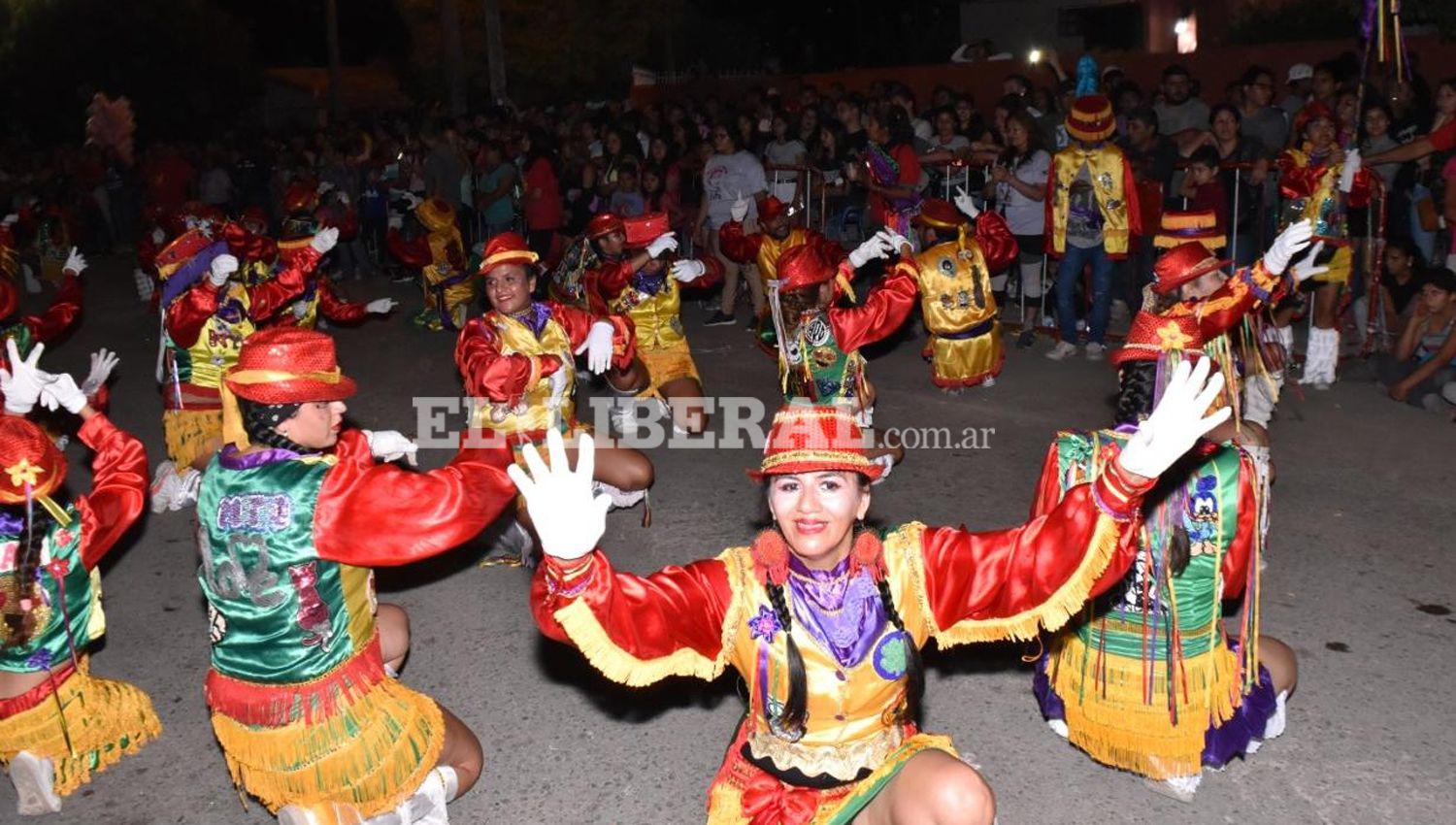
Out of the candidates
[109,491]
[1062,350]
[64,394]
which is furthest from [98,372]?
[1062,350]

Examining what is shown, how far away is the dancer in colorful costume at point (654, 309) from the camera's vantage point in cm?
800

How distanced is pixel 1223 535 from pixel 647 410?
5.49 meters

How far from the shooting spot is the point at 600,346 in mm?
6141

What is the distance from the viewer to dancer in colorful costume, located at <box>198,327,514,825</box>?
350 centimetres

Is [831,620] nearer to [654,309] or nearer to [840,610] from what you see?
[840,610]

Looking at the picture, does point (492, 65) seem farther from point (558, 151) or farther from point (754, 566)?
point (754, 566)

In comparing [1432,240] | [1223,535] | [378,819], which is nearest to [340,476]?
[378,819]

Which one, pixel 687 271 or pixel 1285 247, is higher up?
pixel 1285 247

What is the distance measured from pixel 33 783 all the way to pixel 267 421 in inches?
68.0

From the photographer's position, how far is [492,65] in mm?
26859

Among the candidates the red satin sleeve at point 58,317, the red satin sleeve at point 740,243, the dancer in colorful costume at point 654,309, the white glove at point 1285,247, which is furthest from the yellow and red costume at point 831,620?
the red satin sleeve at point 740,243

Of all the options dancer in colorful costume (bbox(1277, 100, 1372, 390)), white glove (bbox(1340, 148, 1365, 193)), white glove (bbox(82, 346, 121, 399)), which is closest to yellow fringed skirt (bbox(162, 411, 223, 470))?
white glove (bbox(82, 346, 121, 399))

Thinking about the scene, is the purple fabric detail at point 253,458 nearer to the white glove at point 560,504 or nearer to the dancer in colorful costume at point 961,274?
the white glove at point 560,504

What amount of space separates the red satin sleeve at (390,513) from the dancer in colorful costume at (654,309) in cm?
437
